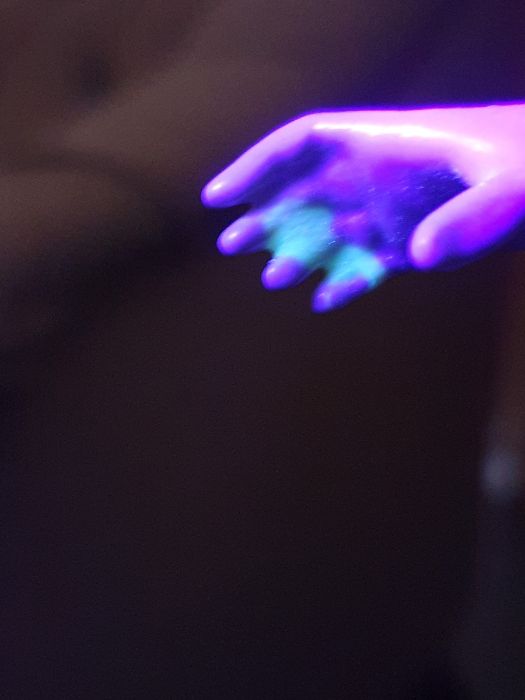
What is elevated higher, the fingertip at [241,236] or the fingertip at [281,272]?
the fingertip at [241,236]

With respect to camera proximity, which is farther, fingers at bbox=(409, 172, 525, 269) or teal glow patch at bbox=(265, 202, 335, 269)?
teal glow patch at bbox=(265, 202, 335, 269)

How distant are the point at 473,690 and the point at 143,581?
350 millimetres

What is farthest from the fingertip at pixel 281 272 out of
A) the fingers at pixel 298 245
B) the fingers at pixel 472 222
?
the fingers at pixel 472 222

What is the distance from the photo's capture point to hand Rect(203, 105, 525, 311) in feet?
1.78

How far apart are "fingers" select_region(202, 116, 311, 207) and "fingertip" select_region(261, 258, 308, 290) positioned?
60 mm

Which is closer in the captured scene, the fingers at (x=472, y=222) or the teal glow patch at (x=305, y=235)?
the fingers at (x=472, y=222)

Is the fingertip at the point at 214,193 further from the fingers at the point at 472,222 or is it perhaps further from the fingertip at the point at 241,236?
the fingers at the point at 472,222

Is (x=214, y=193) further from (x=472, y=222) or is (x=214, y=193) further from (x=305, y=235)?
(x=472, y=222)

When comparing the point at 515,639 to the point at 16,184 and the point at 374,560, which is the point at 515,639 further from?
the point at 16,184

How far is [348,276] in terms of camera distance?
1.93 feet

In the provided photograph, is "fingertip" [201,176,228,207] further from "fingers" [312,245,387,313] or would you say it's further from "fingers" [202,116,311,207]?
"fingers" [312,245,387,313]

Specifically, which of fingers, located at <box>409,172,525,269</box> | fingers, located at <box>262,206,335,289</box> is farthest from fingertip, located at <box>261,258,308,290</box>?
fingers, located at <box>409,172,525,269</box>

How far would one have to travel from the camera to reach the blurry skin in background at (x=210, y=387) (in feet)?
1.69

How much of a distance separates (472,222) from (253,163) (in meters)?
0.17
